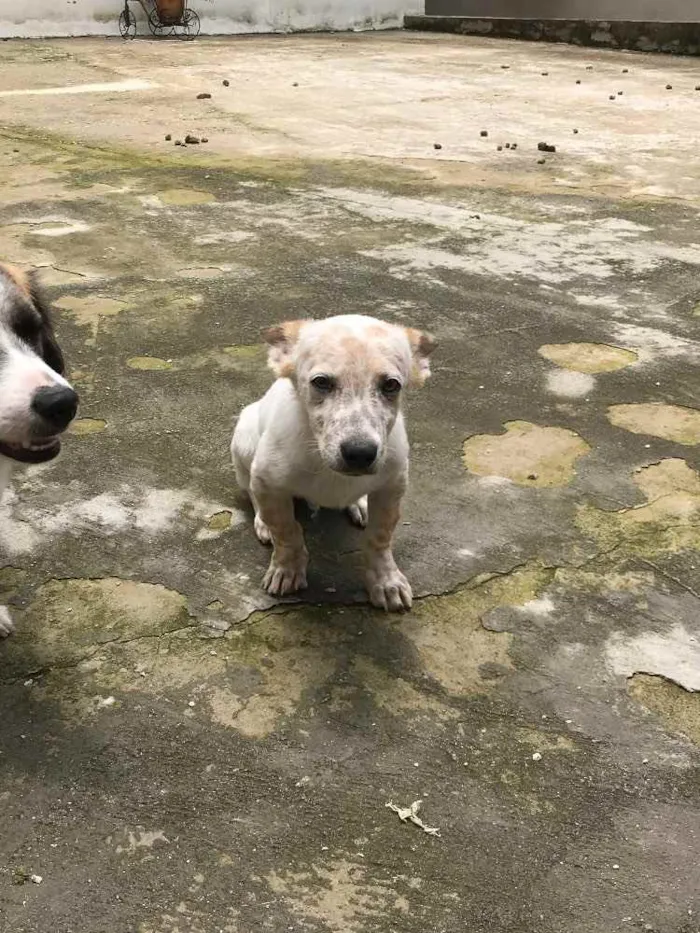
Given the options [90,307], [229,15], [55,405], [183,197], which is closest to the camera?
[55,405]

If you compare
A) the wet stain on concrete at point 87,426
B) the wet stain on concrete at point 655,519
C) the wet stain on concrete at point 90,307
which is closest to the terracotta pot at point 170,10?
the wet stain on concrete at point 90,307

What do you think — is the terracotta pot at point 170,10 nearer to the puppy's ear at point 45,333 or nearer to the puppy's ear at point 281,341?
the puppy's ear at point 45,333

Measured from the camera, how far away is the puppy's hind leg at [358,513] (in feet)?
9.24

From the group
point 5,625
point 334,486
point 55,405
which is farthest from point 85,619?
point 334,486

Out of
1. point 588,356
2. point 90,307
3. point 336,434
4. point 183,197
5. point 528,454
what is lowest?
point 528,454

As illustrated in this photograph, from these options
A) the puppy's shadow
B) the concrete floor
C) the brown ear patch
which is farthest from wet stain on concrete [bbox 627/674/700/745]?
the brown ear patch

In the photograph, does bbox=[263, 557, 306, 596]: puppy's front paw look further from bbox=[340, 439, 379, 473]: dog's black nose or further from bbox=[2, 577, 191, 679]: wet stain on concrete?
bbox=[340, 439, 379, 473]: dog's black nose

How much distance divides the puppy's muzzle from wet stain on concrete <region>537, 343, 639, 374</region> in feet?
6.16

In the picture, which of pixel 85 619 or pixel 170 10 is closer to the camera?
pixel 85 619

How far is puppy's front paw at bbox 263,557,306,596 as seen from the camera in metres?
2.48

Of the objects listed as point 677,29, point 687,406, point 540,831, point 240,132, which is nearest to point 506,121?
point 240,132

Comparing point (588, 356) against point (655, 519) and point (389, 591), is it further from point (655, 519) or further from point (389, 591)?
point (389, 591)

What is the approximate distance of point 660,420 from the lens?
334 centimetres

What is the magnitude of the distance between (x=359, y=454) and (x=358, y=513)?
749 millimetres
